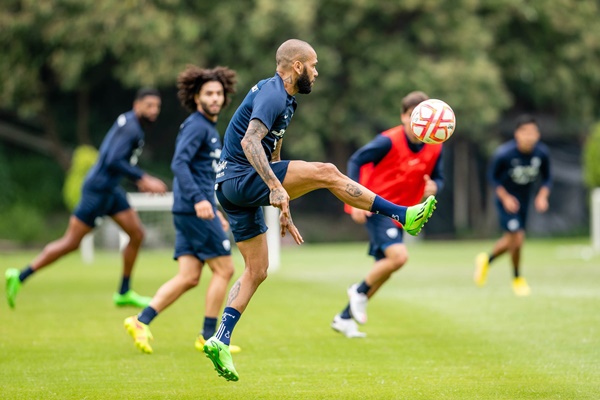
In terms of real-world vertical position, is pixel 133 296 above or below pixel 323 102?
below

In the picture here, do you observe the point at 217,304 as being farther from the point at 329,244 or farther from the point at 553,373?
the point at 329,244

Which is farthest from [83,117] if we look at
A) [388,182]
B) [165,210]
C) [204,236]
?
[204,236]

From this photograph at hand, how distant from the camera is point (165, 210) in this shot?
2398cm

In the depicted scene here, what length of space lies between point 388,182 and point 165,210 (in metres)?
14.4

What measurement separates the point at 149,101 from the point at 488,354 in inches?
207

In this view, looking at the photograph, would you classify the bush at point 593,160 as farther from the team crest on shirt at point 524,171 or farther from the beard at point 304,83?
the beard at point 304,83

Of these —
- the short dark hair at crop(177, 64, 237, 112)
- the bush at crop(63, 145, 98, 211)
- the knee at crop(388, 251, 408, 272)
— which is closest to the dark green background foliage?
the bush at crop(63, 145, 98, 211)

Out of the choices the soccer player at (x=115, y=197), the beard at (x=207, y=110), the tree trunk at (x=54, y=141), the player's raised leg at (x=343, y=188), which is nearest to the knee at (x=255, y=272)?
the player's raised leg at (x=343, y=188)

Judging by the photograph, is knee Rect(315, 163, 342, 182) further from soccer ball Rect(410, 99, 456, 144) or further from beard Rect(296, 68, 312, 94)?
soccer ball Rect(410, 99, 456, 144)

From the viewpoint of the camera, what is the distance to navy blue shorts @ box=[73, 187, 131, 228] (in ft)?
41.5

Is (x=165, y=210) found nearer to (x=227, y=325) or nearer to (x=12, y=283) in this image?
(x=12, y=283)

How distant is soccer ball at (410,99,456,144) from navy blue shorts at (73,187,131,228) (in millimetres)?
5243

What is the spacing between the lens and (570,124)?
3519 centimetres

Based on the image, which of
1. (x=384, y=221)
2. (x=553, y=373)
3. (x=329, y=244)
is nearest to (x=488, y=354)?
(x=553, y=373)
